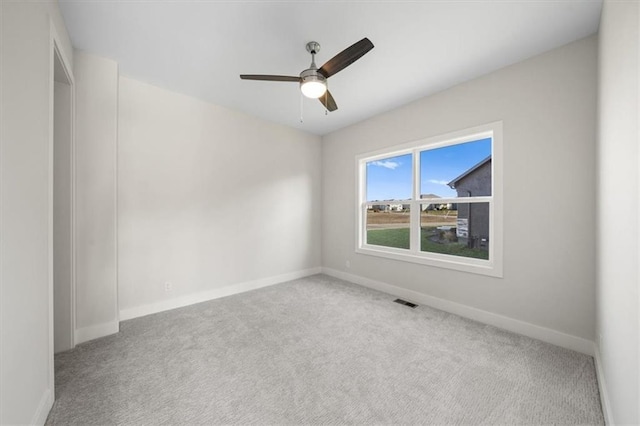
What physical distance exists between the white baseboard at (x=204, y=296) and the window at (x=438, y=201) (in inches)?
56.1

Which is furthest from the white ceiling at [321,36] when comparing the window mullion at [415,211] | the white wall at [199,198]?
the window mullion at [415,211]

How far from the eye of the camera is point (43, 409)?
1.40 m

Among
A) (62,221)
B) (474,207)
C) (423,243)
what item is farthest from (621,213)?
(62,221)

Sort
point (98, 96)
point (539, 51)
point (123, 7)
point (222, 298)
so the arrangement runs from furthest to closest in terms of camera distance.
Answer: point (222, 298) < point (98, 96) < point (539, 51) < point (123, 7)

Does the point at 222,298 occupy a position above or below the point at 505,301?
below

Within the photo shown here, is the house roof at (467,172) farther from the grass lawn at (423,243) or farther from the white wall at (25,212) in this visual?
the white wall at (25,212)

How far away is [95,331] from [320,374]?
2.27 metres

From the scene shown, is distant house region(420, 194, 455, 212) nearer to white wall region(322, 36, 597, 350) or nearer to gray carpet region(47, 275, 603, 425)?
white wall region(322, 36, 597, 350)

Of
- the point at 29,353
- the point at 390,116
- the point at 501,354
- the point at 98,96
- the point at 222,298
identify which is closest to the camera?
the point at 29,353

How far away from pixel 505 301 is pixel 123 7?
14.1 ft

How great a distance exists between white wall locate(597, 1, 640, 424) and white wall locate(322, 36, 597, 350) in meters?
0.55

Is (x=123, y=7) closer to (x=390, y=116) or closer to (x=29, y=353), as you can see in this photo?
(x=29, y=353)

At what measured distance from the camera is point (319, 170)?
190 inches

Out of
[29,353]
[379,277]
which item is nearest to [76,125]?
[29,353]
